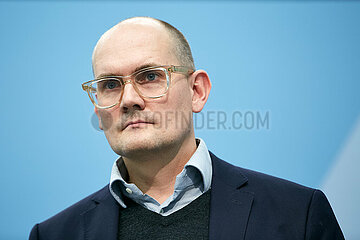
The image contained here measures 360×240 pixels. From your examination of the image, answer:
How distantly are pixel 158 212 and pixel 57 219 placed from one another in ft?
1.90

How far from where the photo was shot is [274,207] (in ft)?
6.18

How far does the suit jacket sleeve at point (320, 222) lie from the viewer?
5.95 ft

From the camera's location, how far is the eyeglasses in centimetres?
192

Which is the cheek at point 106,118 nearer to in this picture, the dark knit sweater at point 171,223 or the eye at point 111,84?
the eye at point 111,84

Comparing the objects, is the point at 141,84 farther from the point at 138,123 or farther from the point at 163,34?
the point at 163,34

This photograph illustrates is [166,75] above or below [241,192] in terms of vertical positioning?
above

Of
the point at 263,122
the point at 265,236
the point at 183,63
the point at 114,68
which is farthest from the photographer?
the point at 263,122

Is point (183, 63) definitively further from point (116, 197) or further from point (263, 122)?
point (263, 122)

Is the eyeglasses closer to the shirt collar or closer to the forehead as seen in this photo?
the forehead

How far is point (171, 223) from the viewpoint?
6.17 feet

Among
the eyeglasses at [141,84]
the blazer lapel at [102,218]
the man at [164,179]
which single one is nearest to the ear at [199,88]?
the man at [164,179]

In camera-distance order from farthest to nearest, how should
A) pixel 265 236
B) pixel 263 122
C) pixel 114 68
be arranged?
pixel 263 122
pixel 114 68
pixel 265 236

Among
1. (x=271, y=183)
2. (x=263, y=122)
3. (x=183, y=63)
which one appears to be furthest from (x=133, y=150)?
(x=263, y=122)

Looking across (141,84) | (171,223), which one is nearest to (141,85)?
(141,84)
